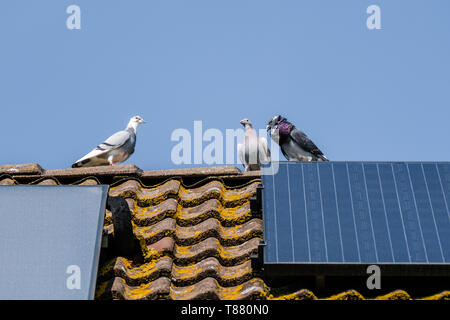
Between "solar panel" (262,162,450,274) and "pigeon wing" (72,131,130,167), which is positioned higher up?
"pigeon wing" (72,131,130,167)

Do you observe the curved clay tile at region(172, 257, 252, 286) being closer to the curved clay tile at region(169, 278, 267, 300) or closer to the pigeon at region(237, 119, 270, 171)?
the curved clay tile at region(169, 278, 267, 300)

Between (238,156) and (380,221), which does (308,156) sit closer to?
(238,156)

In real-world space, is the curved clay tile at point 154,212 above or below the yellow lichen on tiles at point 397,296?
above

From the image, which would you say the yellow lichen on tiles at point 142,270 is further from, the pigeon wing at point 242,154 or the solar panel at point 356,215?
the pigeon wing at point 242,154

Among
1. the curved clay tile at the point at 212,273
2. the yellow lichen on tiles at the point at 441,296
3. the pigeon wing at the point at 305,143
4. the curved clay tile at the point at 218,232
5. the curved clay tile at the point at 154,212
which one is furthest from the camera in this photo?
the pigeon wing at the point at 305,143

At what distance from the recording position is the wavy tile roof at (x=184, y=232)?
4.29 m

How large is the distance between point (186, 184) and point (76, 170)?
85cm

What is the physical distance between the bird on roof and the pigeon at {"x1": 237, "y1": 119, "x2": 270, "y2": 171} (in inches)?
17.2

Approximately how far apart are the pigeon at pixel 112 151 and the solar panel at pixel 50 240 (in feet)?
15.5

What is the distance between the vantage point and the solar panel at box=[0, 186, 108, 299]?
150 inches

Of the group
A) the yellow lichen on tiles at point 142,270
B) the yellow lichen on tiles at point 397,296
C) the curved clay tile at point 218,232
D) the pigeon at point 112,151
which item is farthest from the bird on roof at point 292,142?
the yellow lichen on tiles at point 397,296

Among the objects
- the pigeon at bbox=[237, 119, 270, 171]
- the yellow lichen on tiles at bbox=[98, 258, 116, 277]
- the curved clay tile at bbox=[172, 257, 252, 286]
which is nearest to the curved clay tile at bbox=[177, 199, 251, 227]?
the curved clay tile at bbox=[172, 257, 252, 286]

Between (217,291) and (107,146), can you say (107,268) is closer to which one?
(217,291)

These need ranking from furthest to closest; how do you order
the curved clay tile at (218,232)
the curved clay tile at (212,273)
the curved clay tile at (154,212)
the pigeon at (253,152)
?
the pigeon at (253,152), the curved clay tile at (154,212), the curved clay tile at (218,232), the curved clay tile at (212,273)
